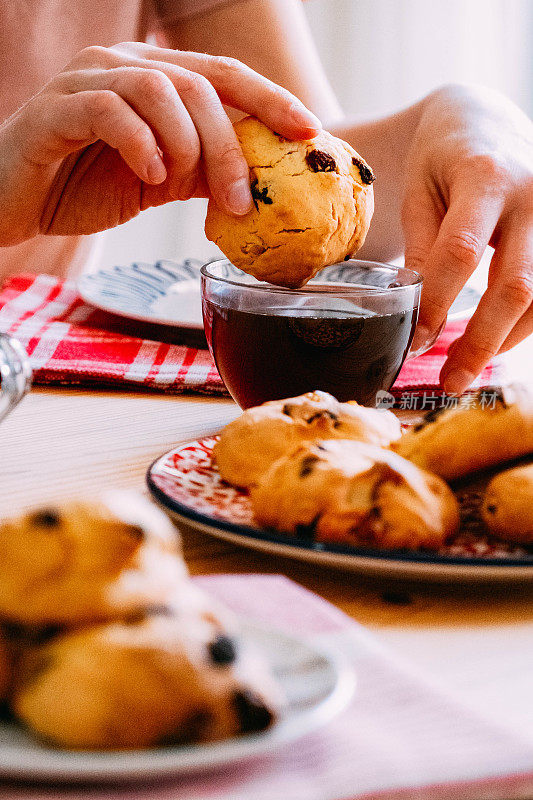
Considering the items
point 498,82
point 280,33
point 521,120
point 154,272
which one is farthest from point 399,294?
point 498,82

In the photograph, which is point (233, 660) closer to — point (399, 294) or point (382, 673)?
point (382, 673)

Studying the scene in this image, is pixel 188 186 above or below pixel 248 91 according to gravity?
below

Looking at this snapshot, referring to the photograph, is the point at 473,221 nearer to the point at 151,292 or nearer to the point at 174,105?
the point at 174,105

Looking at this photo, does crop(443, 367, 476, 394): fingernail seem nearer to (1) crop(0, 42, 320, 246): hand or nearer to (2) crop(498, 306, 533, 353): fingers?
(2) crop(498, 306, 533, 353): fingers

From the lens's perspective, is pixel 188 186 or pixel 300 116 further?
pixel 188 186

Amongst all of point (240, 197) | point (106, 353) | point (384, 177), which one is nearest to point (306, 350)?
point (240, 197)

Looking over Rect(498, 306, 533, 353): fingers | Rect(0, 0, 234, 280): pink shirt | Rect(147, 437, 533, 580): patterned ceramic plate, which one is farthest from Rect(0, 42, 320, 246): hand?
Rect(0, 0, 234, 280): pink shirt
